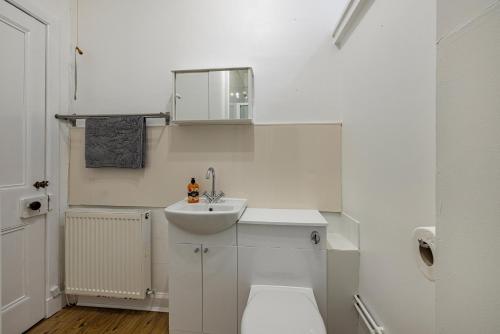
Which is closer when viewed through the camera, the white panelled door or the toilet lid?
the toilet lid

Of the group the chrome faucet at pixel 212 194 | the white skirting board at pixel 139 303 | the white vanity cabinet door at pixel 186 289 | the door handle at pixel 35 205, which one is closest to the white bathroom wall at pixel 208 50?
the chrome faucet at pixel 212 194

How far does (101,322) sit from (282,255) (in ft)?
4.67

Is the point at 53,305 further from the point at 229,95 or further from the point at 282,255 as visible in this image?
the point at 229,95

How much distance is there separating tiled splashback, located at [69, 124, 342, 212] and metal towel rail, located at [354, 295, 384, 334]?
0.59 metres

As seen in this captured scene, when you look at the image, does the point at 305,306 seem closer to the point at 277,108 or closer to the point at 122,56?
the point at 277,108

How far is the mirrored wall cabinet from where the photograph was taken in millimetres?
1586

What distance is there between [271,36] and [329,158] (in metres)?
1.01

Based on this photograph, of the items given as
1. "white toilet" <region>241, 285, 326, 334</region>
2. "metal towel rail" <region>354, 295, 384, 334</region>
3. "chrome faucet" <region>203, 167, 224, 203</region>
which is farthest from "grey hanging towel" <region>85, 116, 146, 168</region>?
"metal towel rail" <region>354, 295, 384, 334</region>

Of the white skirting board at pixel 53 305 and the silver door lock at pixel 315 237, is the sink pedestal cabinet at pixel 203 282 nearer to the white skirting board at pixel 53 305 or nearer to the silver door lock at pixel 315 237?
the silver door lock at pixel 315 237

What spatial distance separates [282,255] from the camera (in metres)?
1.36

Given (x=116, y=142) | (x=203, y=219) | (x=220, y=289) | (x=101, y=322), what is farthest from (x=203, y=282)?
(x=116, y=142)

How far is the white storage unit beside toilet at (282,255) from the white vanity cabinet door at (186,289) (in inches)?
10.4

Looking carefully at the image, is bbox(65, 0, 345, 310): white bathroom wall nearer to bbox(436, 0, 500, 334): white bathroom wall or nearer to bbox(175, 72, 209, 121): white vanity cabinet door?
bbox(175, 72, 209, 121): white vanity cabinet door

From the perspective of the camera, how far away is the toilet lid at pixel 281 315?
96 centimetres
